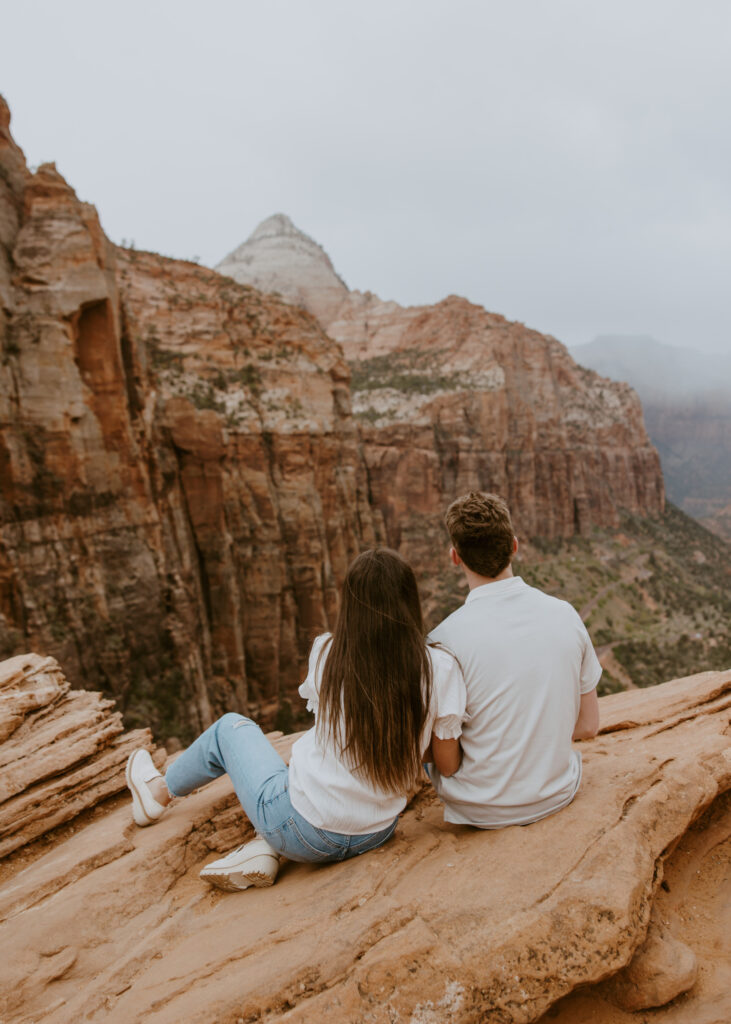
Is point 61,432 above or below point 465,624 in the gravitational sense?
above

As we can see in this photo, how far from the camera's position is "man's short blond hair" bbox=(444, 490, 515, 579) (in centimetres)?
266

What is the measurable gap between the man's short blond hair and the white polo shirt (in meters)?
0.11

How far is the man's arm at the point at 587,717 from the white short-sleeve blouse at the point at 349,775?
2.31 feet

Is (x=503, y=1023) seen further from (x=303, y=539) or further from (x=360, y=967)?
(x=303, y=539)

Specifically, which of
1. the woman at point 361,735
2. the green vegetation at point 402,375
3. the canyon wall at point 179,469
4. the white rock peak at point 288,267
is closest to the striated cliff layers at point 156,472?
the canyon wall at point 179,469

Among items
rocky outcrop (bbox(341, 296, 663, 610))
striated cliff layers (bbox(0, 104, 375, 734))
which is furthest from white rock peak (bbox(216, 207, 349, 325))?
striated cliff layers (bbox(0, 104, 375, 734))

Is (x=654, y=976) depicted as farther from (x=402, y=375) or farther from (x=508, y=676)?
(x=402, y=375)

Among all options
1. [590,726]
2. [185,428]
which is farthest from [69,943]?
[185,428]

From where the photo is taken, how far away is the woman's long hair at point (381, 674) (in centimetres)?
255

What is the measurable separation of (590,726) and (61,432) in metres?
13.2

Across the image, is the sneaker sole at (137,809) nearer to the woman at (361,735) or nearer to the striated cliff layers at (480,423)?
the woman at (361,735)

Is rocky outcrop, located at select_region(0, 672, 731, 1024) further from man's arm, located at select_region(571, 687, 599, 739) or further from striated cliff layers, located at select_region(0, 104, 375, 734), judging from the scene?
striated cliff layers, located at select_region(0, 104, 375, 734)

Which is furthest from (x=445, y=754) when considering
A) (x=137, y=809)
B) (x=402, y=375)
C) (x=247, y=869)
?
(x=402, y=375)

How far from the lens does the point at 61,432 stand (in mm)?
12992
